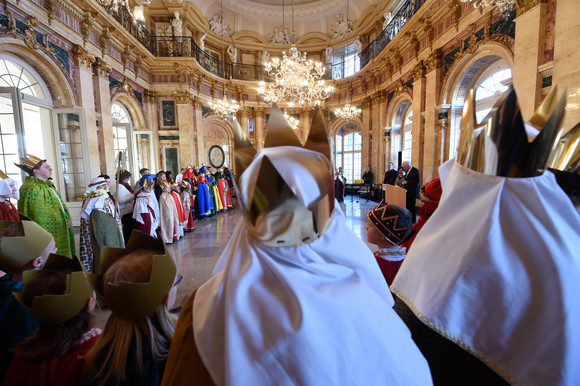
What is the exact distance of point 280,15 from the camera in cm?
1378

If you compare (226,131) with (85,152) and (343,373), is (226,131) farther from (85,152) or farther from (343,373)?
(343,373)

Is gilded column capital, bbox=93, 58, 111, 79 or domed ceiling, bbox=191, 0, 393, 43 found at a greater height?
domed ceiling, bbox=191, 0, 393, 43

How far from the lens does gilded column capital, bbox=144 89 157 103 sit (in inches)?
399

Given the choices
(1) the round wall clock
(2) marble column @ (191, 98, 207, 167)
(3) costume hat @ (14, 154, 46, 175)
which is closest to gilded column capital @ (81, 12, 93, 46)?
(2) marble column @ (191, 98, 207, 167)

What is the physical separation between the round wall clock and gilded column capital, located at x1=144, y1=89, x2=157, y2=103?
3.69m

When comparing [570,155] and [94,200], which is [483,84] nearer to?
[570,155]

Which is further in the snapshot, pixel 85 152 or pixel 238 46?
pixel 238 46

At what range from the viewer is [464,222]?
73 centimetres

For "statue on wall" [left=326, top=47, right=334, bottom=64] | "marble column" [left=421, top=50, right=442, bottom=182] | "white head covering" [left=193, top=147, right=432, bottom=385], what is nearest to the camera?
"white head covering" [left=193, top=147, right=432, bottom=385]

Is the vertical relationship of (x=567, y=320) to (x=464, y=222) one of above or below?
below

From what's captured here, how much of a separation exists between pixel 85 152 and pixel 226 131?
8.21 metres

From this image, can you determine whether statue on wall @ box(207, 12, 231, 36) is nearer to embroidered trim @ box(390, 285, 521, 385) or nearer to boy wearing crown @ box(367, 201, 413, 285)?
boy wearing crown @ box(367, 201, 413, 285)

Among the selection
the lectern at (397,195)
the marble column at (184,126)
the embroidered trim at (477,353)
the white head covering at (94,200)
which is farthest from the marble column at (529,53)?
the marble column at (184,126)

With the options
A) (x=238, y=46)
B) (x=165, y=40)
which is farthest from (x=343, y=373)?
(x=238, y=46)
